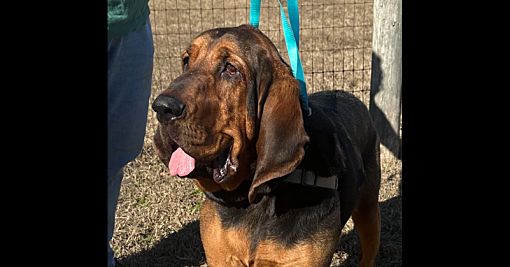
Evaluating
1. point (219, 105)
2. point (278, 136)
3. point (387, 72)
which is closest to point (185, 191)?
point (387, 72)

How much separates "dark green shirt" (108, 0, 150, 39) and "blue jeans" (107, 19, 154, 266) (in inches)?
4.7

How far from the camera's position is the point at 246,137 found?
12.2 ft

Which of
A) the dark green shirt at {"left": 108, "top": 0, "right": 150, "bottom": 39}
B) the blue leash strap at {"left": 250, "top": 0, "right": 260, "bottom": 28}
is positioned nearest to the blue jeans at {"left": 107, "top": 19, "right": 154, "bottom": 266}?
the dark green shirt at {"left": 108, "top": 0, "right": 150, "bottom": 39}

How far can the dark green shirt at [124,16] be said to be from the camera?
434 cm

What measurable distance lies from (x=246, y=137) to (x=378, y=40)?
Answer: 4.11 m

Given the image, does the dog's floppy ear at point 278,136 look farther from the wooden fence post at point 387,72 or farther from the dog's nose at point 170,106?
the wooden fence post at point 387,72

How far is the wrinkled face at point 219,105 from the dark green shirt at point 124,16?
28.5 inches

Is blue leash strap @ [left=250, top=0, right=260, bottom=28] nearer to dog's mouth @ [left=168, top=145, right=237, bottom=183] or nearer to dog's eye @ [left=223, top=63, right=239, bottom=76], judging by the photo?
dog's eye @ [left=223, top=63, right=239, bottom=76]

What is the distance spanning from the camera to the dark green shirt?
4340 mm

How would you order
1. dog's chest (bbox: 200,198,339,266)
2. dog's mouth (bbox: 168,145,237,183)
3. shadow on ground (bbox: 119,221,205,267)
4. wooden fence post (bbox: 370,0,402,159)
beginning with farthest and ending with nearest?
wooden fence post (bbox: 370,0,402,159) → shadow on ground (bbox: 119,221,205,267) → dog's chest (bbox: 200,198,339,266) → dog's mouth (bbox: 168,145,237,183)
